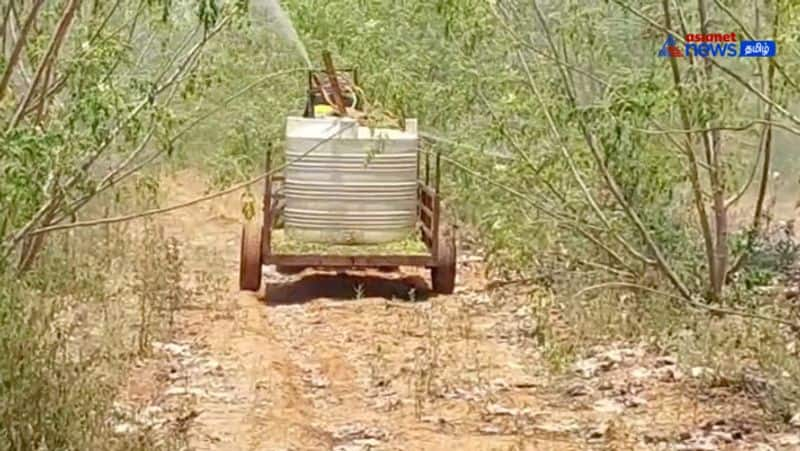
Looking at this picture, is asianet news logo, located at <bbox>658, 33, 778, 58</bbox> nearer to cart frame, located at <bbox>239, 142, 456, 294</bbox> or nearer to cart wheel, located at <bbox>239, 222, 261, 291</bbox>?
cart frame, located at <bbox>239, 142, 456, 294</bbox>

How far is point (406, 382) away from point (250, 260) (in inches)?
114

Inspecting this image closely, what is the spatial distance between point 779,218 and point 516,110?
14.3 ft

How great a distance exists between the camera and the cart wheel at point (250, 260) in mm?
10117

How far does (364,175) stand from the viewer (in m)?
10.0

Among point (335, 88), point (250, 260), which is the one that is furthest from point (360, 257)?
point (335, 88)

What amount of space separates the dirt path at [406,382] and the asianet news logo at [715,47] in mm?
1761

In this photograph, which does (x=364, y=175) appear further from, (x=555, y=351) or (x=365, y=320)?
(x=555, y=351)

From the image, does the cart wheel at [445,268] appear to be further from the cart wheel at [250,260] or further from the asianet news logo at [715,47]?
the asianet news logo at [715,47]

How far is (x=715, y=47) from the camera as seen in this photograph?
7785 mm

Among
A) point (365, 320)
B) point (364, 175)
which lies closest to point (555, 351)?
point (365, 320)

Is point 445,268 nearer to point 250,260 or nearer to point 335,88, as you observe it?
point 250,260

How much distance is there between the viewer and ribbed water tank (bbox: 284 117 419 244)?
9.96 m

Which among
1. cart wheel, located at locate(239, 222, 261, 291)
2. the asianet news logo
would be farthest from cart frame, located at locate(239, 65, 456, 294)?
the asianet news logo

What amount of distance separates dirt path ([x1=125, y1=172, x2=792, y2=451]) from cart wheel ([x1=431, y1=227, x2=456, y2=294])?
0.11m
